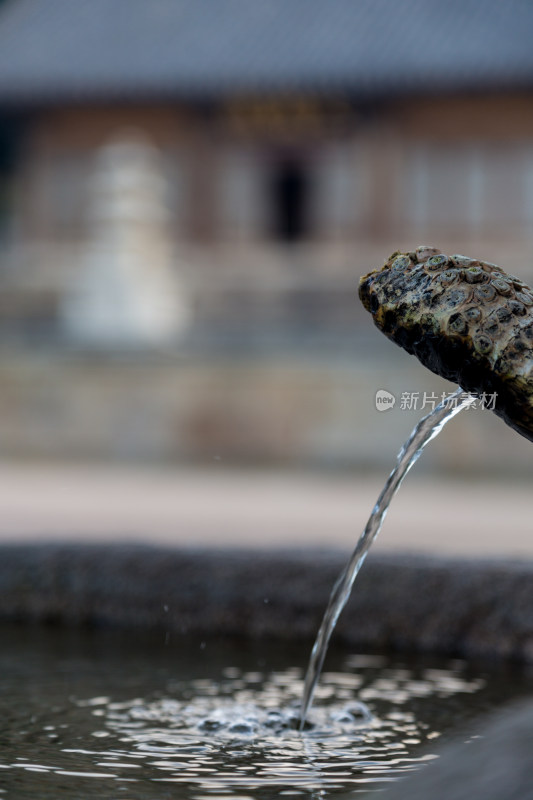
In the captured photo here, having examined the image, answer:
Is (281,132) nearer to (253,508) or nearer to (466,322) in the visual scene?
(253,508)

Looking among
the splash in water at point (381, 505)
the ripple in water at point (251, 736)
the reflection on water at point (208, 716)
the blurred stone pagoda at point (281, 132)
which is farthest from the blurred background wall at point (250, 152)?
the splash in water at point (381, 505)

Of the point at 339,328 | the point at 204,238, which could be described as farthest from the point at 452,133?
the point at 339,328

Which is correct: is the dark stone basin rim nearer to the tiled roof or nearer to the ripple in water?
the ripple in water

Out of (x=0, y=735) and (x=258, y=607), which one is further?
(x=258, y=607)

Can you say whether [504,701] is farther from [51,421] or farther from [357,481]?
[51,421]

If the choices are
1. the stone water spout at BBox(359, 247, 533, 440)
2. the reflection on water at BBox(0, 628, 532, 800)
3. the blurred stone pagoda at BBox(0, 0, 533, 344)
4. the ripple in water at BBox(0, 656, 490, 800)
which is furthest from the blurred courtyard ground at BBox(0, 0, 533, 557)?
the stone water spout at BBox(359, 247, 533, 440)
